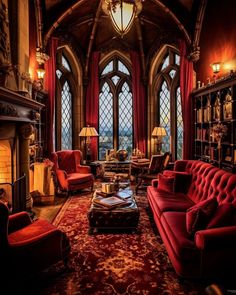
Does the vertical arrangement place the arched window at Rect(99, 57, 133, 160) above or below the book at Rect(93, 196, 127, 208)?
above

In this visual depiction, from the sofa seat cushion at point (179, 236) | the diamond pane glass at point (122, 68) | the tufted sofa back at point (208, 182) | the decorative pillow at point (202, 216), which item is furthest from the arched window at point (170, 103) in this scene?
the decorative pillow at point (202, 216)

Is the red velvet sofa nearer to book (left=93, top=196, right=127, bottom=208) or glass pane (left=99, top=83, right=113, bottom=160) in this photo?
book (left=93, top=196, right=127, bottom=208)

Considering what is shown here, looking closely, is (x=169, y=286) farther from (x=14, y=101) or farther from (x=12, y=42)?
(x=12, y=42)

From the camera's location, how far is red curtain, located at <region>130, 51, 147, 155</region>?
799 centimetres

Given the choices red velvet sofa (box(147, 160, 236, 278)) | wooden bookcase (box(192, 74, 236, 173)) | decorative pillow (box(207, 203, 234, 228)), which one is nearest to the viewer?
red velvet sofa (box(147, 160, 236, 278))

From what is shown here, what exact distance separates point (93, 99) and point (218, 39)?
410 cm

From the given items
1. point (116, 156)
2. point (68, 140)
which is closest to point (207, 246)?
point (116, 156)

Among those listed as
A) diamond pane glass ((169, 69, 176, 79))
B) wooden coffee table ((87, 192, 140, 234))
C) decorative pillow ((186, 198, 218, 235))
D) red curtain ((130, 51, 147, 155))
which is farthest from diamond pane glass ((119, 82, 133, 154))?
decorative pillow ((186, 198, 218, 235))

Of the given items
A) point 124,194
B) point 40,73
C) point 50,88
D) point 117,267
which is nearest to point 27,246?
point 117,267

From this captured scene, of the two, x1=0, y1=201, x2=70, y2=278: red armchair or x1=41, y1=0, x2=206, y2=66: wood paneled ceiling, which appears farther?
x1=41, y1=0, x2=206, y2=66: wood paneled ceiling

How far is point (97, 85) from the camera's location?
8000mm

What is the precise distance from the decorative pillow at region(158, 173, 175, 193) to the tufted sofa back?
314 mm

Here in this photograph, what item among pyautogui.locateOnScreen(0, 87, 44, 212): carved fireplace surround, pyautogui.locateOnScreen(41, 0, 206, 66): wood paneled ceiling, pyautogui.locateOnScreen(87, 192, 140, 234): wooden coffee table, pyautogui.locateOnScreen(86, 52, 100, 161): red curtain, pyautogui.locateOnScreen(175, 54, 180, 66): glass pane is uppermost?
pyautogui.locateOnScreen(41, 0, 206, 66): wood paneled ceiling

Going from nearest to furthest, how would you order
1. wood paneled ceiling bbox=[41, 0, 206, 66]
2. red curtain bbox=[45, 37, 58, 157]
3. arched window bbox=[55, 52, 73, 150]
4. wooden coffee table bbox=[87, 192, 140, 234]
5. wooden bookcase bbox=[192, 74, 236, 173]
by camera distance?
1. wooden coffee table bbox=[87, 192, 140, 234]
2. wooden bookcase bbox=[192, 74, 236, 173]
3. red curtain bbox=[45, 37, 58, 157]
4. wood paneled ceiling bbox=[41, 0, 206, 66]
5. arched window bbox=[55, 52, 73, 150]
